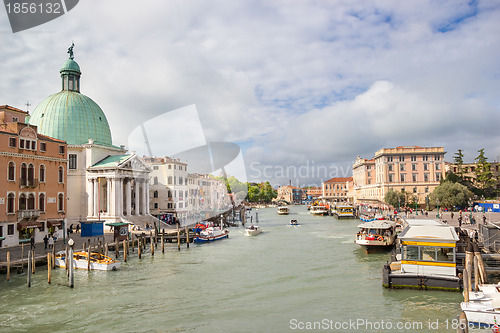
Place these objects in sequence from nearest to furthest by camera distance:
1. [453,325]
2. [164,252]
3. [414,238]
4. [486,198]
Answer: [453,325] → [414,238] → [164,252] → [486,198]

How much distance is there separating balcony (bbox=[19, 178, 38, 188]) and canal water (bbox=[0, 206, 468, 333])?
887cm

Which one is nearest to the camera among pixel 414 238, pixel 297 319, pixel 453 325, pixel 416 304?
pixel 453 325

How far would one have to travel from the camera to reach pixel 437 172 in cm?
8338

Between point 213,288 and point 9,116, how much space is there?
25898 millimetres

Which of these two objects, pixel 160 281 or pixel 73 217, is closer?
pixel 160 281

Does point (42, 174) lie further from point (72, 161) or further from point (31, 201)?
point (72, 161)

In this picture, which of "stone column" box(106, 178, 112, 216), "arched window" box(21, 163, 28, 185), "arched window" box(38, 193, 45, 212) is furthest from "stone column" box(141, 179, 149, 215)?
"arched window" box(21, 163, 28, 185)

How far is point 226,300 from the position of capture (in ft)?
57.3

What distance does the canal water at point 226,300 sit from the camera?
1433 centimetres

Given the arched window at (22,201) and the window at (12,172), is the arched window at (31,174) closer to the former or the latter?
the arched window at (22,201)

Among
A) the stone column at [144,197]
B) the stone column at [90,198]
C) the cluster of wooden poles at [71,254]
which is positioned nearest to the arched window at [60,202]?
the cluster of wooden poles at [71,254]

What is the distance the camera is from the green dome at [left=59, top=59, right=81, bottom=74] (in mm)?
49881

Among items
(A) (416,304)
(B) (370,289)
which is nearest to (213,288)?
(B) (370,289)

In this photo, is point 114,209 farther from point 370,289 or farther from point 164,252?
point 370,289
